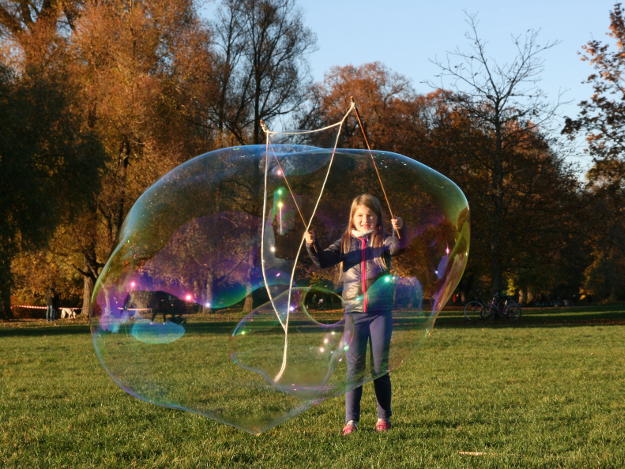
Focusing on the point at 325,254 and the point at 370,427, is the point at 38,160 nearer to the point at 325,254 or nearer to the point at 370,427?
the point at 370,427

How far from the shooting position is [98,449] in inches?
209

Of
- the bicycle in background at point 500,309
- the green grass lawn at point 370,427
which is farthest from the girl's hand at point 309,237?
the bicycle in background at point 500,309

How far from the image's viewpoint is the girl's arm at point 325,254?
518 centimetres

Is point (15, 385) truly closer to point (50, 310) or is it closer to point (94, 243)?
point (94, 243)

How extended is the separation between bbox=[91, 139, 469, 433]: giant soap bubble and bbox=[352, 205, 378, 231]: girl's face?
3.6 inches

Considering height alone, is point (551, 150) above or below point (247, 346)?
above


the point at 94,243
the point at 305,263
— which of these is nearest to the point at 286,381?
the point at 305,263

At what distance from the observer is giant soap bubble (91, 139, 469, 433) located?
532 cm

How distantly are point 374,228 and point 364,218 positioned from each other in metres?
0.12

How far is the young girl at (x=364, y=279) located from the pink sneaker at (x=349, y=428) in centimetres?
52

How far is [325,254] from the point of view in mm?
5266

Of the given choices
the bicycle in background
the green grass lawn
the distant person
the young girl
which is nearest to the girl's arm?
the young girl

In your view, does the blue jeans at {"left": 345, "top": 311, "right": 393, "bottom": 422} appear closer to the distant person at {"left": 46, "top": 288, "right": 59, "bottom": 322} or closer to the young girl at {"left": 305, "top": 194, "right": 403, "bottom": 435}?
the young girl at {"left": 305, "top": 194, "right": 403, "bottom": 435}

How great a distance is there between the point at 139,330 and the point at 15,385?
13.4ft
